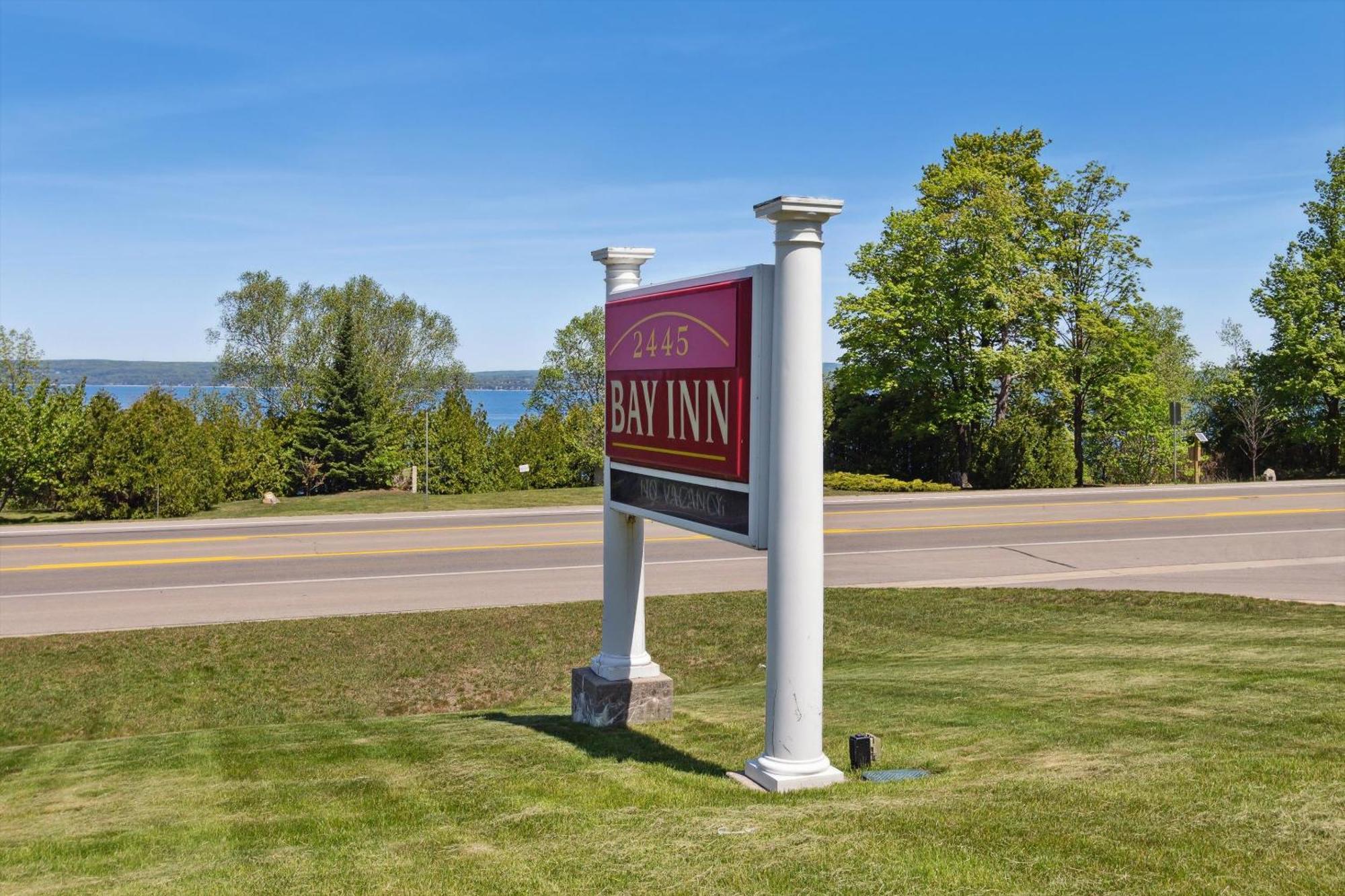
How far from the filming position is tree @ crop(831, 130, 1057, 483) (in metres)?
34.9

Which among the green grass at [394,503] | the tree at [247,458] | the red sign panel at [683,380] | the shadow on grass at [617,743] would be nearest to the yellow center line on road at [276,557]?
the green grass at [394,503]

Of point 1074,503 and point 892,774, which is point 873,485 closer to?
point 1074,503

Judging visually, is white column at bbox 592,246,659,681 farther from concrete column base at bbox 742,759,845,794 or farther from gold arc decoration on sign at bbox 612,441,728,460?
concrete column base at bbox 742,759,845,794

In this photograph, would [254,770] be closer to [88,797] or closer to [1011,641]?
[88,797]

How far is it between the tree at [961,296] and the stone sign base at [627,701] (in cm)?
2742

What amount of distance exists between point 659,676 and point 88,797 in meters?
4.06

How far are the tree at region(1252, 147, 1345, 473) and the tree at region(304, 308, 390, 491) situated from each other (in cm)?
3273

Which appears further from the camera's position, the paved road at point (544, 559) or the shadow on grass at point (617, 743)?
the paved road at point (544, 559)

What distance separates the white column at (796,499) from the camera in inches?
238

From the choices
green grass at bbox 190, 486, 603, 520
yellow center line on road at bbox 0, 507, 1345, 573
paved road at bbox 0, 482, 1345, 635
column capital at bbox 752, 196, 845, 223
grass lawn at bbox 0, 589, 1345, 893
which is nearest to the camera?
grass lawn at bbox 0, 589, 1345, 893

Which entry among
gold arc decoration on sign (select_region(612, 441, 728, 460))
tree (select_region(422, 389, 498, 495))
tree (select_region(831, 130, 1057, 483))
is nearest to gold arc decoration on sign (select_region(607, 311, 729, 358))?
gold arc decoration on sign (select_region(612, 441, 728, 460))

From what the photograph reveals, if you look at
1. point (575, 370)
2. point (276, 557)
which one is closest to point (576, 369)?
point (575, 370)

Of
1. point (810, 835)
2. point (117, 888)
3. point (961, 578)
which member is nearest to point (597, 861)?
point (810, 835)

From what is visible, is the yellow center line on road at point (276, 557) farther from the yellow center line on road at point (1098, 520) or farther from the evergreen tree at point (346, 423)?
the evergreen tree at point (346, 423)
